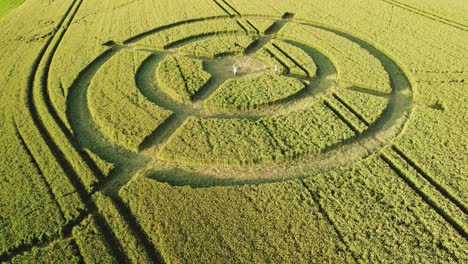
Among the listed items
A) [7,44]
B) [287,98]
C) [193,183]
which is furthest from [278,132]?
[7,44]

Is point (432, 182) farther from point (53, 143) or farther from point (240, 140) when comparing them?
point (53, 143)

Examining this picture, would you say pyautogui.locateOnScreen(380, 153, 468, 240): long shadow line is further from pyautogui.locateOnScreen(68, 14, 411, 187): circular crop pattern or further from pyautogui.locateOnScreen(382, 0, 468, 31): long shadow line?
pyautogui.locateOnScreen(382, 0, 468, 31): long shadow line

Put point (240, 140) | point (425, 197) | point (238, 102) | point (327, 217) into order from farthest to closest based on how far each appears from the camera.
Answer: point (238, 102)
point (240, 140)
point (425, 197)
point (327, 217)

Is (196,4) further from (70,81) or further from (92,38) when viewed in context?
(70,81)

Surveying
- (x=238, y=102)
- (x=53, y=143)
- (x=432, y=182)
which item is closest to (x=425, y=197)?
(x=432, y=182)

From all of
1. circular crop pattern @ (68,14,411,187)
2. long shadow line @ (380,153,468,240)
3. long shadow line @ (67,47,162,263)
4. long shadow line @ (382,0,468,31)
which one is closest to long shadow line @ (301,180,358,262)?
circular crop pattern @ (68,14,411,187)

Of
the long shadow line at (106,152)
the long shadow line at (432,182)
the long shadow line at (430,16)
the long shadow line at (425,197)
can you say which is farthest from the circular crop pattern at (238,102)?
the long shadow line at (430,16)
